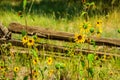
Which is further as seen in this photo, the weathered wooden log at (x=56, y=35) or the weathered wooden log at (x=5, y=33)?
the weathered wooden log at (x=5, y=33)

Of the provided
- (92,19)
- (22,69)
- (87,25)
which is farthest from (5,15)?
(87,25)

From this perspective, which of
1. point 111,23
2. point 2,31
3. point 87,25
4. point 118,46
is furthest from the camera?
point 111,23

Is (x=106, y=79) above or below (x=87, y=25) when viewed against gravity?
below

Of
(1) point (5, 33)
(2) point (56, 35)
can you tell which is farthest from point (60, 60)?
(1) point (5, 33)

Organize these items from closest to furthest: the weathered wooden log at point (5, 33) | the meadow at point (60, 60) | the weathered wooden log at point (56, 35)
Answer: the meadow at point (60, 60), the weathered wooden log at point (56, 35), the weathered wooden log at point (5, 33)

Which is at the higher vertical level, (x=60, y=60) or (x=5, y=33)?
(x=5, y=33)

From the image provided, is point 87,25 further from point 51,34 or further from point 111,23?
point 111,23

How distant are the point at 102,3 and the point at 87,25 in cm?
874

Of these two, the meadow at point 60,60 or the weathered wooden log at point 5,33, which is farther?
the weathered wooden log at point 5,33

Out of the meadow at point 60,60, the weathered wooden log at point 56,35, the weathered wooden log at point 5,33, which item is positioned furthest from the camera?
the weathered wooden log at point 5,33

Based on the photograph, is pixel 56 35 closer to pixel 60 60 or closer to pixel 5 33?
pixel 60 60

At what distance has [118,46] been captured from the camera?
18.6ft

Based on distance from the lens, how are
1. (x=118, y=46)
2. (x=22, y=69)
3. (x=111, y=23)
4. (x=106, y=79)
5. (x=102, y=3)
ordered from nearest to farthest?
1. (x=106, y=79)
2. (x=22, y=69)
3. (x=118, y=46)
4. (x=111, y=23)
5. (x=102, y=3)

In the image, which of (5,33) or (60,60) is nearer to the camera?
(60,60)
